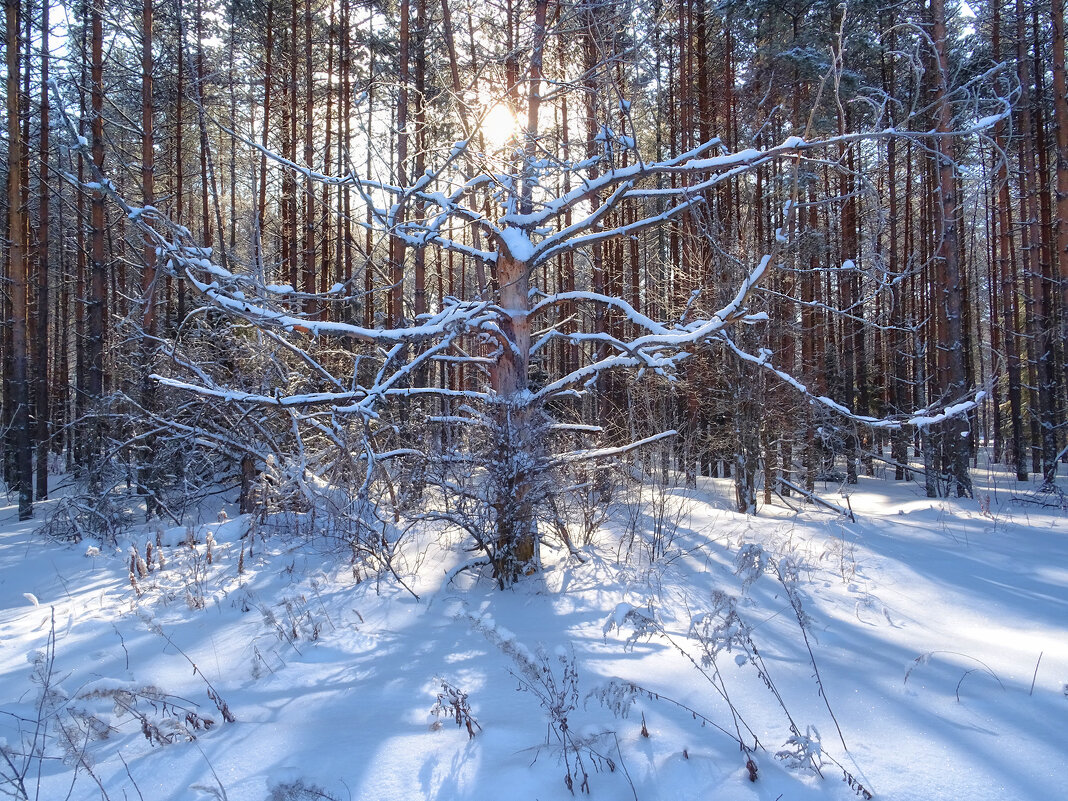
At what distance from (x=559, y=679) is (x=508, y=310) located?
254 centimetres

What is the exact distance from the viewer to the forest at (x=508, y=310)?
13.7 feet

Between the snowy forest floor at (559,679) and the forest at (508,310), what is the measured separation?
8 cm

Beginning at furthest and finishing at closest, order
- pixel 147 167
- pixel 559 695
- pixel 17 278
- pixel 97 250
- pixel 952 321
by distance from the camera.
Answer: pixel 952 321, pixel 17 278, pixel 97 250, pixel 147 167, pixel 559 695

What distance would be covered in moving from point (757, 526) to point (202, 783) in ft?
17.8

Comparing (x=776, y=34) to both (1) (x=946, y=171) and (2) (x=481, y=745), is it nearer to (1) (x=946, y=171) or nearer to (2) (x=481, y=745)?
(1) (x=946, y=171)

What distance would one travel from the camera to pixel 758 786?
77.9 inches

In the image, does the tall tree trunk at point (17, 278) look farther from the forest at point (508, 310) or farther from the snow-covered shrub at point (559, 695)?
the snow-covered shrub at point (559, 695)

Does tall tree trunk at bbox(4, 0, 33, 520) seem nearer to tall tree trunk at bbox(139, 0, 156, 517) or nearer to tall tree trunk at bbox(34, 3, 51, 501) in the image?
tall tree trunk at bbox(34, 3, 51, 501)

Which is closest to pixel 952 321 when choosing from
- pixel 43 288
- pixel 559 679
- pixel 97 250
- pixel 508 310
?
pixel 508 310

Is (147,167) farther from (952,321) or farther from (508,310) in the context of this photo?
(952,321)

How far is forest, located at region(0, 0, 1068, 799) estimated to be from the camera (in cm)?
418

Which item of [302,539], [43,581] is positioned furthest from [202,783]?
[43,581]

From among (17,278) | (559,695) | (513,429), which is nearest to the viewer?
(559,695)

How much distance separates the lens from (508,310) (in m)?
4.46
